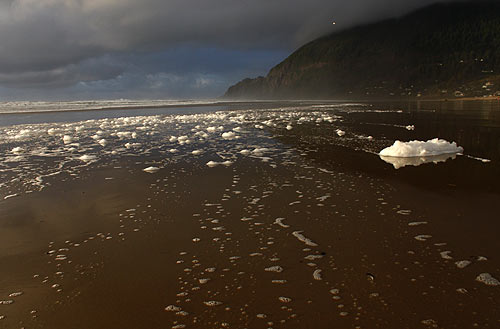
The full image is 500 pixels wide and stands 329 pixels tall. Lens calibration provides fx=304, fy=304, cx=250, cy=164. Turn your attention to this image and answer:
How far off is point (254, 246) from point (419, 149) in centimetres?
774

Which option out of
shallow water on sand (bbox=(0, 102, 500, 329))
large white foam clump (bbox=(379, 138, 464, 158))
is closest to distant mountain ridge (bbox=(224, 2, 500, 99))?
large white foam clump (bbox=(379, 138, 464, 158))

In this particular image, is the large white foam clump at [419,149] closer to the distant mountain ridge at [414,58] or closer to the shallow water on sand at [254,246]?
the shallow water on sand at [254,246]

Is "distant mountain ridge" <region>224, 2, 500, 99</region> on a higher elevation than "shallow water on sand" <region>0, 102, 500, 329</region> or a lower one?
higher

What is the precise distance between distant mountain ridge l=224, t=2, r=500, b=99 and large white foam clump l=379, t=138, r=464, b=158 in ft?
269

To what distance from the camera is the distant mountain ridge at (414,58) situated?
333 ft

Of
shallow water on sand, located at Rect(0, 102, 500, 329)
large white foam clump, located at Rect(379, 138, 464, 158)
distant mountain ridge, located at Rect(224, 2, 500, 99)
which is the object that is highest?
distant mountain ridge, located at Rect(224, 2, 500, 99)

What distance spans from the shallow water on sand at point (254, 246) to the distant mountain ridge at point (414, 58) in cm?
8745

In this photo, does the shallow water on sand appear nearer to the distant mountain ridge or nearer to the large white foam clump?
the large white foam clump

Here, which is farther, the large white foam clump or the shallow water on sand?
the large white foam clump

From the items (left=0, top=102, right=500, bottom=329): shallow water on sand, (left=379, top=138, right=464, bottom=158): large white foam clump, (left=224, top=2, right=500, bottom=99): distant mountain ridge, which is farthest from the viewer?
(left=224, top=2, right=500, bottom=99): distant mountain ridge

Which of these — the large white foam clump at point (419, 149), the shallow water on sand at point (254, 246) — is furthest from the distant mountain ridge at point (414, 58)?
the shallow water on sand at point (254, 246)

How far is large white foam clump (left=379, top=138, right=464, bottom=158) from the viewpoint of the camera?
955 cm

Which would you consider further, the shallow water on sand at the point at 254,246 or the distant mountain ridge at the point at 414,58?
the distant mountain ridge at the point at 414,58

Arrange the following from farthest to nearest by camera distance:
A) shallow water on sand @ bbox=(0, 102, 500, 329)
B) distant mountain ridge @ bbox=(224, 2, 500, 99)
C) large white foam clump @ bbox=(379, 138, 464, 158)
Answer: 1. distant mountain ridge @ bbox=(224, 2, 500, 99)
2. large white foam clump @ bbox=(379, 138, 464, 158)
3. shallow water on sand @ bbox=(0, 102, 500, 329)
